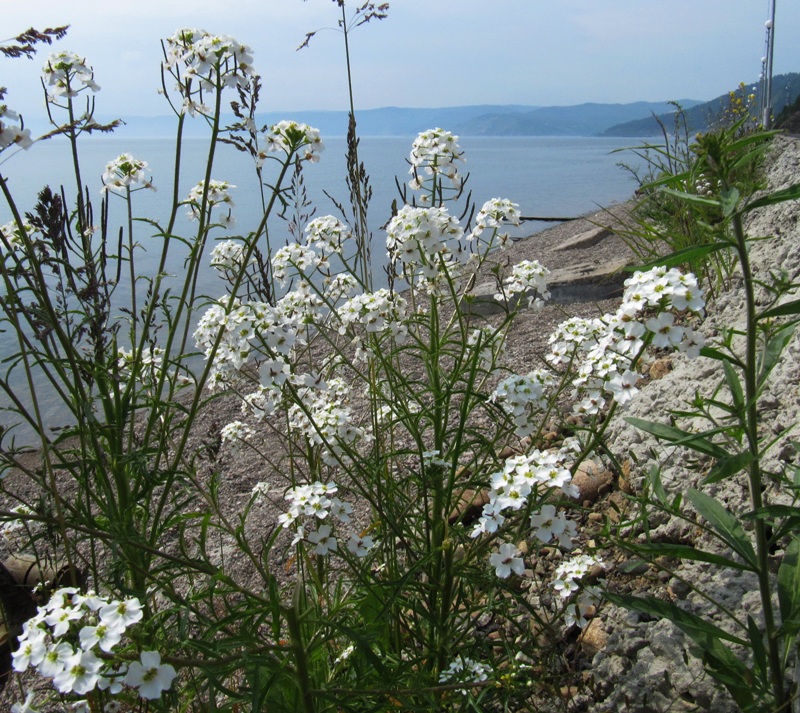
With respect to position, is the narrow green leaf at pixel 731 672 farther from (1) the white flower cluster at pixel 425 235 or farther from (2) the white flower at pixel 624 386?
(1) the white flower cluster at pixel 425 235

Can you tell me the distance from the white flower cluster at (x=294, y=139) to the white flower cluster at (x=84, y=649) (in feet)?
4.74

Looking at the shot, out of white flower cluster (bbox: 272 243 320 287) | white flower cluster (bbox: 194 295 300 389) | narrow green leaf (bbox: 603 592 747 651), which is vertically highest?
white flower cluster (bbox: 272 243 320 287)

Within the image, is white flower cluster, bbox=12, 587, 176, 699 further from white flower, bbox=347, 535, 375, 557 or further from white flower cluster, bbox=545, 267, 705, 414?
white flower cluster, bbox=545, 267, 705, 414

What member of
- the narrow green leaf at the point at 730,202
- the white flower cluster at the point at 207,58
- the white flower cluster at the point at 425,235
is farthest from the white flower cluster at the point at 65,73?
the narrow green leaf at the point at 730,202

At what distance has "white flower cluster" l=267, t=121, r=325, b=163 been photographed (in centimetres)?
219

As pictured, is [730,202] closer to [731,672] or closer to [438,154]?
[731,672]

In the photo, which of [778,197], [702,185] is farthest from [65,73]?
[702,185]

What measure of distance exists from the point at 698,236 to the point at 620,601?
3.67 m

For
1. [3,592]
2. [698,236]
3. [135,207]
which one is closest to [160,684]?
[3,592]

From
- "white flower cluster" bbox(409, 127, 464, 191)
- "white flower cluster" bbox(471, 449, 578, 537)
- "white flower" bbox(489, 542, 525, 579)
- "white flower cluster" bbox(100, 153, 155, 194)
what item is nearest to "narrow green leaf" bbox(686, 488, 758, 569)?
"white flower cluster" bbox(471, 449, 578, 537)

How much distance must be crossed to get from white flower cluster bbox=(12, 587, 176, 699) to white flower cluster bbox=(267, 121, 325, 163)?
1.45 metres

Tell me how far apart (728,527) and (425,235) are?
1202 mm

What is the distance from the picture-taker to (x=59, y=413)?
5977mm

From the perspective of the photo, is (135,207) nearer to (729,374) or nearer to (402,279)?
(402,279)
